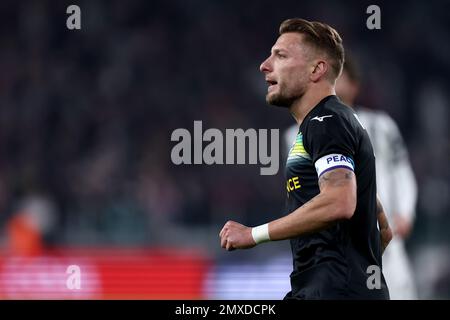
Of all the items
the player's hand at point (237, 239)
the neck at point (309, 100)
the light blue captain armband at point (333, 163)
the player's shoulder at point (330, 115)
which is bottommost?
the player's hand at point (237, 239)

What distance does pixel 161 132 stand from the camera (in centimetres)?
1294

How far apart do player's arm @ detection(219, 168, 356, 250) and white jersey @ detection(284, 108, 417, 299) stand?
3.28 meters

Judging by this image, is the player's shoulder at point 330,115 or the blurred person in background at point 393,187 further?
the blurred person in background at point 393,187

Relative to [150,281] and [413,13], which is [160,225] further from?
[413,13]

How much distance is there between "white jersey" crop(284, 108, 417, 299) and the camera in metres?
7.06

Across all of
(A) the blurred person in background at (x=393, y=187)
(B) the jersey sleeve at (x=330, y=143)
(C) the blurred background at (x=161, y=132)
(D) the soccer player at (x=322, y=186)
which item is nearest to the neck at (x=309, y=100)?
(D) the soccer player at (x=322, y=186)

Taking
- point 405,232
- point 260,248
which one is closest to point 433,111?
point 260,248

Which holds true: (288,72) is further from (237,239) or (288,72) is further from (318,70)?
(237,239)

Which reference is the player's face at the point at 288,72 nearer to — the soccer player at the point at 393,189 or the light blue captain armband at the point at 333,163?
the light blue captain armband at the point at 333,163

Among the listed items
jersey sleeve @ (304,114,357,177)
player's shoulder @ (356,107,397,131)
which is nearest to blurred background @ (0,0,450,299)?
player's shoulder @ (356,107,397,131)

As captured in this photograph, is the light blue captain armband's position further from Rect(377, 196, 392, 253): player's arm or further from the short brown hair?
Rect(377, 196, 392, 253): player's arm

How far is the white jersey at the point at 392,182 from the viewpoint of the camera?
706cm

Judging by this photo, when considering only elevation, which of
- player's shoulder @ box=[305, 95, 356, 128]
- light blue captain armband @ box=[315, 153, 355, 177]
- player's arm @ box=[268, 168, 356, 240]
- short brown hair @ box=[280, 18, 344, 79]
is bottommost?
player's arm @ box=[268, 168, 356, 240]

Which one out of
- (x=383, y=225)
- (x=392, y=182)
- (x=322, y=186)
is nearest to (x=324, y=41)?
(x=322, y=186)
